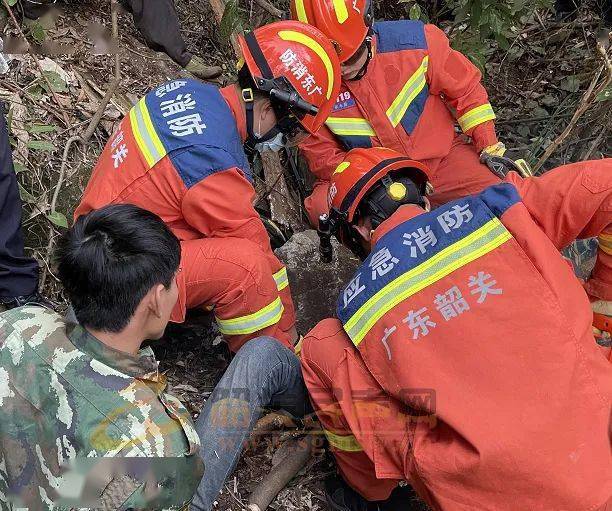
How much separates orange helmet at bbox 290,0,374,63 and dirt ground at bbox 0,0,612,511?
1.36 meters

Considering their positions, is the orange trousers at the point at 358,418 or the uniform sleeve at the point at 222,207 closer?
the orange trousers at the point at 358,418

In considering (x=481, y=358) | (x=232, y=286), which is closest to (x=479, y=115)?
(x=232, y=286)

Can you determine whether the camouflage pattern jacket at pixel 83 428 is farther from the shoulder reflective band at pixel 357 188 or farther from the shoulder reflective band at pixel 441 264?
the shoulder reflective band at pixel 357 188

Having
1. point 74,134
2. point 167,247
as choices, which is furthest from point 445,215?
point 74,134

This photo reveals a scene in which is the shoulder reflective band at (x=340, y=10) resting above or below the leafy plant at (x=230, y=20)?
above

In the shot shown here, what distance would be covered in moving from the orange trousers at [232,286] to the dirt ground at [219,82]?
48cm

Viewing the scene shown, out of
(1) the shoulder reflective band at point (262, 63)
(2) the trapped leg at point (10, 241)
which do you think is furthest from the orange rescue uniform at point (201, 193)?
(2) the trapped leg at point (10, 241)

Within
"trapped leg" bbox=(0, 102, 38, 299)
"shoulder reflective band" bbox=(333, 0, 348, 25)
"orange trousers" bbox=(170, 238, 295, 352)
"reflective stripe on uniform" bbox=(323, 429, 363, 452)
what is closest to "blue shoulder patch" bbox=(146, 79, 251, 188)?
"orange trousers" bbox=(170, 238, 295, 352)

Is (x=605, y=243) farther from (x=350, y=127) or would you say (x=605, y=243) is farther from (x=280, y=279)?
(x=350, y=127)

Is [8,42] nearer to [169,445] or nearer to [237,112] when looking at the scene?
[237,112]

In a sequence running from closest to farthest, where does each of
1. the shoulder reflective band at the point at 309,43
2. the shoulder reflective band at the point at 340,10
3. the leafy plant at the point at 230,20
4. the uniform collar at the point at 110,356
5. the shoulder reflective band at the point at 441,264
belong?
the uniform collar at the point at 110,356, the shoulder reflective band at the point at 441,264, the shoulder reflective band at the point at 309,43, the shoulder reflective band at the point at 340,10, the leafy plant at the point at 230,20

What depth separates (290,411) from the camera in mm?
2732

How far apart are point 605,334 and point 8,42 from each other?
3.89 metres

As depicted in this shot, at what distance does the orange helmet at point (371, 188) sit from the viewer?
2.62m
